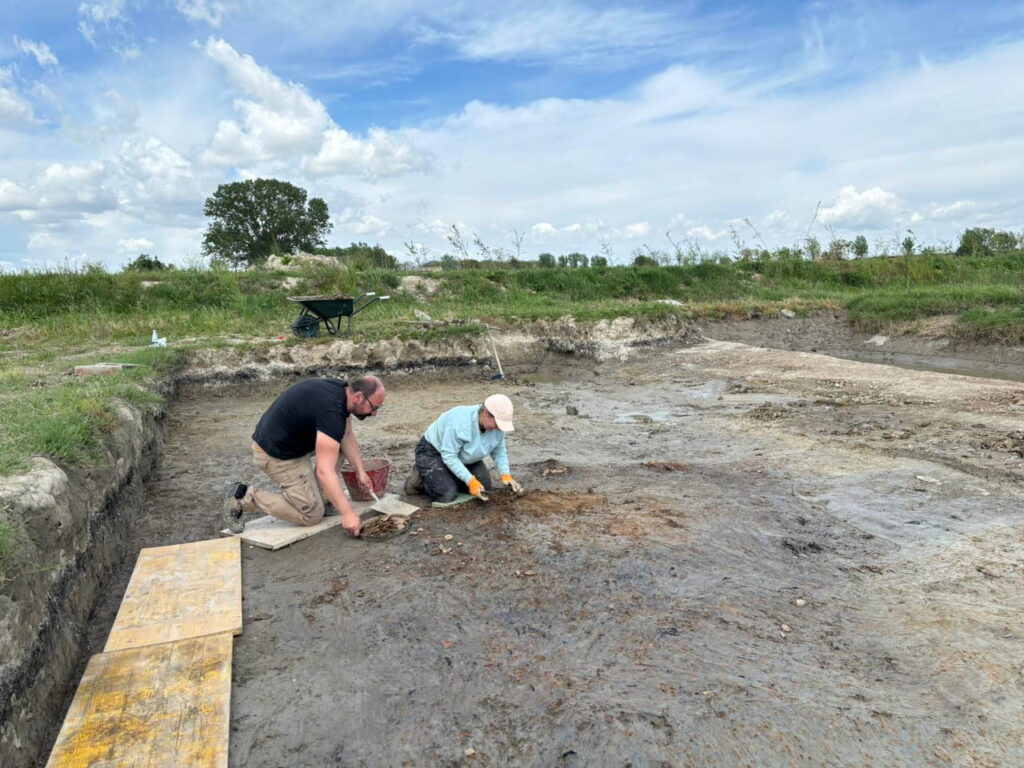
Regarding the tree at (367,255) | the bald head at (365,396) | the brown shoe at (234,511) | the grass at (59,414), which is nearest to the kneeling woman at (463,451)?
the bald head at (365,396)

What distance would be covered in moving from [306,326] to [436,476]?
7.44m

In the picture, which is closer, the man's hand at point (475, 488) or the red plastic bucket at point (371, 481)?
the man's hand at point (475, 488)

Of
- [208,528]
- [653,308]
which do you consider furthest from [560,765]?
[653,308]

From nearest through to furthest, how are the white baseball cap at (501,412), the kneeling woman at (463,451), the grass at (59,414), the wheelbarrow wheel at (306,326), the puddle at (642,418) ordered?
1. the grass at (59,414)
2. the white baseball cap at (501,412)
3. the kneeling woman at (463,451)
4. the puddle at (642,418)
5. the wheelbarrow wheel at (306,326)

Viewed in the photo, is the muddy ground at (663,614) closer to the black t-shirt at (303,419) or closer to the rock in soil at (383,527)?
the rock in soil at (383,527)

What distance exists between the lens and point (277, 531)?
483 centimetres

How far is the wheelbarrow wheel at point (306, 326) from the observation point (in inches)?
462

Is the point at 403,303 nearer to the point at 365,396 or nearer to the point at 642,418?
the point at 642,418

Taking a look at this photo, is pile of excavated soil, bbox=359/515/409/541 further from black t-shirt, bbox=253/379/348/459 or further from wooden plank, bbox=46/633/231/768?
wooden plank, bbox=46/633/231/768

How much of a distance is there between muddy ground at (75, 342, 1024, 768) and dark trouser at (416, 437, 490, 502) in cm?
27

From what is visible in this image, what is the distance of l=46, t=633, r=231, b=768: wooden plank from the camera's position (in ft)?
8.45

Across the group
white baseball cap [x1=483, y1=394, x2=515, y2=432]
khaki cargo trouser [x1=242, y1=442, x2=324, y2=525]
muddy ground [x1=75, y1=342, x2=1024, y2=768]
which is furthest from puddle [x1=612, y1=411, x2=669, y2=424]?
khaki cargo trouser [x1=242, y1=442, x2=324, y2=525]

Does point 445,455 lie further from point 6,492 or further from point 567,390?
point 567,390

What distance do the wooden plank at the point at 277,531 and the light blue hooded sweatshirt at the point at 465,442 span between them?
759 millimetres
